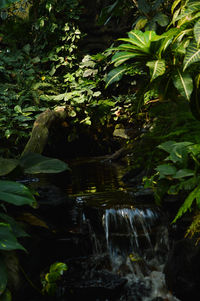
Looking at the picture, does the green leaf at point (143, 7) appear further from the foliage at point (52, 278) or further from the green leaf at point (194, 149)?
the foliage at point (52, 278)

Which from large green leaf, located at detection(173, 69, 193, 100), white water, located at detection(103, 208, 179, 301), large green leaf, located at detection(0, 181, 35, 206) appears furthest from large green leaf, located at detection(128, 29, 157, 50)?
large green leaf, located at detection(0, 181, 35, 206)

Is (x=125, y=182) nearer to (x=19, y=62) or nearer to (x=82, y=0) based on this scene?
(x=19, y=62)

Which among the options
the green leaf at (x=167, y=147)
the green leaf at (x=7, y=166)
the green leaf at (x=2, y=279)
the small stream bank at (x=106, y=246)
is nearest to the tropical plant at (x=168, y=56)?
the green leaf at (x=167, y=147)

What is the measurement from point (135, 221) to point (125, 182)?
1.52 meters

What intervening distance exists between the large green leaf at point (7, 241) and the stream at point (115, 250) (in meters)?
1.05

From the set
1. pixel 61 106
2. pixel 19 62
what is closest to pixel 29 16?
pixel 19 62

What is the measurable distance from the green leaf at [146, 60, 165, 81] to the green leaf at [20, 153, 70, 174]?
124 cm

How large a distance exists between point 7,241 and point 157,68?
2.05 meters

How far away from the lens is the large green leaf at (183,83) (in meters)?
2.89

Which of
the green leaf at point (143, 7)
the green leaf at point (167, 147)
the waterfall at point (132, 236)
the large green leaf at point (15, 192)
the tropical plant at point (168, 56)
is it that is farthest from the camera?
the green leaf at point (143, 7)

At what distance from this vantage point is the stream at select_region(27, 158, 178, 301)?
273cm

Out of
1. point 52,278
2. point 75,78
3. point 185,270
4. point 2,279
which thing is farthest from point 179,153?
point 75,78

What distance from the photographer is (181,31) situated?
3.17 m

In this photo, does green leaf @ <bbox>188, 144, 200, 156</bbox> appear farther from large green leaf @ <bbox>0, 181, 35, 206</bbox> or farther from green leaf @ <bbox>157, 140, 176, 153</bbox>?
large green leaf @ <bbox>0, 181, 35, 206</bbox>
